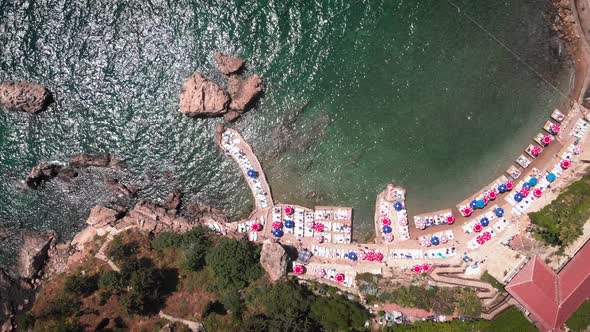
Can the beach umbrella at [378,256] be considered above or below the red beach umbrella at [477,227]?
below

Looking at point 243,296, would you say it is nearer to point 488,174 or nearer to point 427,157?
point 427,157

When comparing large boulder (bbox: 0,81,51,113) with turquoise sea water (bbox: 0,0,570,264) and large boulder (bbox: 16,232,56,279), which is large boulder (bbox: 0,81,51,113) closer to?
turquoise sea water (bbox: 0,0,570,264)

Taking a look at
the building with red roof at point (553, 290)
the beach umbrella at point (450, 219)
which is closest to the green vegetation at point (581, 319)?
the building with red roof at point (553, 290)

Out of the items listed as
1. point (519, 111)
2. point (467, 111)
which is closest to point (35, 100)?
point (467, 111)

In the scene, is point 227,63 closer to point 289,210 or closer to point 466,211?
point 289,210

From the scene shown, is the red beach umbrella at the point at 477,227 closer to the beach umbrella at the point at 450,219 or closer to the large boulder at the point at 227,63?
the beach umbrella at the point at 450,219

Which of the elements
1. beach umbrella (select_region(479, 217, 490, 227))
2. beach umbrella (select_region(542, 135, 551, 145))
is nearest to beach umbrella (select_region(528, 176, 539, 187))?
beach umbrella (select_region(542, 135, 551, 145))
